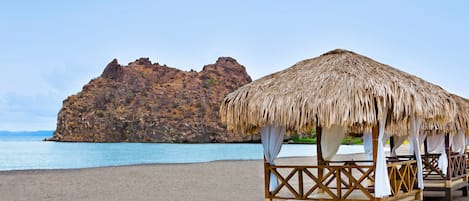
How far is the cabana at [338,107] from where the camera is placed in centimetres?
623

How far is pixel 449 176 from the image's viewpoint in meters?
9.50

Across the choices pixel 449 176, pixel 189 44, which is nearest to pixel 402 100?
pixel 449 176

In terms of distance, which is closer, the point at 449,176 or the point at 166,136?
the point at 449,176

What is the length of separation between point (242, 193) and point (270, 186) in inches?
177

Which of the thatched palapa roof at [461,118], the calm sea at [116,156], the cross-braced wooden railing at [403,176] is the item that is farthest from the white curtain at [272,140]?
the calm sea at [116,156]

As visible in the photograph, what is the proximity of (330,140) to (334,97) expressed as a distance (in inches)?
79.2

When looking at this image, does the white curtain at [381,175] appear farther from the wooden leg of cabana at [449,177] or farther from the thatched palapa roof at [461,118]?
the thatched palapa roof at [461,118]

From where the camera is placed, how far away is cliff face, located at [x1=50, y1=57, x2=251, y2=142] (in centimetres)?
7731

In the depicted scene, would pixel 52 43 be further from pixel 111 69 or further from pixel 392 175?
pixel 111 69

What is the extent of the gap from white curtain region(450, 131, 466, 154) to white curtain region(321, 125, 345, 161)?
373 cm

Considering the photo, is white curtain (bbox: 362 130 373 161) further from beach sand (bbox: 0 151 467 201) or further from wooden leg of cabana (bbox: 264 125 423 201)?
wooden leg of cabana (bbox: 264 125 423 201)

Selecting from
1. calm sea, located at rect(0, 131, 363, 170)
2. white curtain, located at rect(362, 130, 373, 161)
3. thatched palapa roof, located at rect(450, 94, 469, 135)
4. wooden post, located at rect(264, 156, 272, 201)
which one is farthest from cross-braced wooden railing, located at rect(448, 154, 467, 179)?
calm sea, located at rect(0, 131, 363, 170)

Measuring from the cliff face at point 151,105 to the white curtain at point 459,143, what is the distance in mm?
63809

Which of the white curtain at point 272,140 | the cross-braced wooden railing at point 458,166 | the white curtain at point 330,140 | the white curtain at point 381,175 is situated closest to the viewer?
the white curtain at point 381,175
